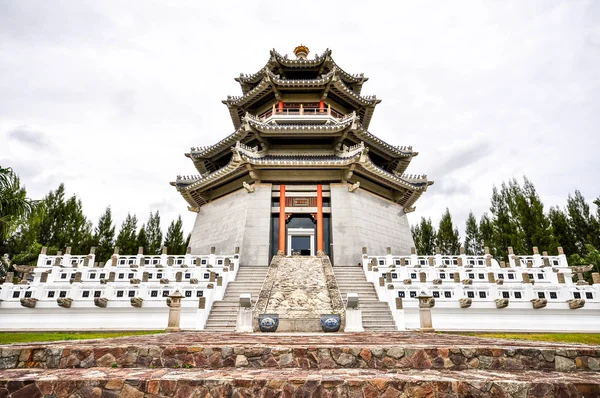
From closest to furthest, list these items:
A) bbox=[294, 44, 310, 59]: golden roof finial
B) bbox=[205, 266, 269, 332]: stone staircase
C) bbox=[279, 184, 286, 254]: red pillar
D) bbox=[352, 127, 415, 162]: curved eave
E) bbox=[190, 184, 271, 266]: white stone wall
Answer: bbox=[205, 266, 269, 332]: stone staircase < bbox=[190, 184, 271, 266]: white stone wall < bbox=[279, 184, 286, 254]: red pillar < bbox=[352, 127, 415, 162]: curved eave < bbox=[294, 44, 310, 59]: golden roof finial

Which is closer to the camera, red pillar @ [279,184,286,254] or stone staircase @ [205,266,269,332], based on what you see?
stone staircase @ [205,266,269,332]

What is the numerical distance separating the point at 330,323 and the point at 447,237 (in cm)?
→ 3035

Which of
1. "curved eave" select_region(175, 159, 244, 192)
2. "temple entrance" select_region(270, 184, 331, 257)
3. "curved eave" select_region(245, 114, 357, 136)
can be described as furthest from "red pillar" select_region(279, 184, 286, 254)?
"curved eave" select_region(245, 114, 357, 136)

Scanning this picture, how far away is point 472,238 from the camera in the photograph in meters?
37.4

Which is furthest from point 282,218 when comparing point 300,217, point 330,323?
point 330,323

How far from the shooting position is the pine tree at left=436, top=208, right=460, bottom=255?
36.3m

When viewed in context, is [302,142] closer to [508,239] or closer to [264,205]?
[264,205]

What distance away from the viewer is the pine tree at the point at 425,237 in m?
37.3

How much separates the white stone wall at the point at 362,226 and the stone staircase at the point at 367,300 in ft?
11.6

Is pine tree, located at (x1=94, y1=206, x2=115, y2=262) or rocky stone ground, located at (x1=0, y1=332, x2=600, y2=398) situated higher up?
pine tree, located at (x1=94, y1=206, x2=115, y2=262)

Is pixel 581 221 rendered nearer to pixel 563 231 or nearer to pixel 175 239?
pixel 563 231

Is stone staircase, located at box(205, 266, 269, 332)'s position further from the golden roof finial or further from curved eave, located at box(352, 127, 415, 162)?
the golden roof finial

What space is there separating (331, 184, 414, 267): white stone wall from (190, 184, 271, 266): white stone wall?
4261 mm

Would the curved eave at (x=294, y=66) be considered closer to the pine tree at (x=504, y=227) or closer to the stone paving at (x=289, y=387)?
the pine tree at (x=504, y=227)
